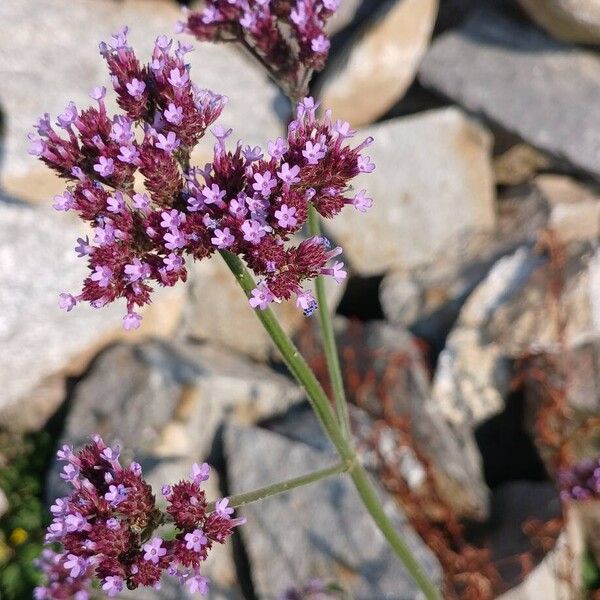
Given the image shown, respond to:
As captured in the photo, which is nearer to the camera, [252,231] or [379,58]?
[252,231]

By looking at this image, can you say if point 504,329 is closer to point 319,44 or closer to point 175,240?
point 319,44

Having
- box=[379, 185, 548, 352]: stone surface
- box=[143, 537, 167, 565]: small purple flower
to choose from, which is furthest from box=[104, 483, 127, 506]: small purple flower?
box=[379, 185, 548, 352]: stone surface

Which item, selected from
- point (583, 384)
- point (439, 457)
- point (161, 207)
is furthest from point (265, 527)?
point (161, 207)

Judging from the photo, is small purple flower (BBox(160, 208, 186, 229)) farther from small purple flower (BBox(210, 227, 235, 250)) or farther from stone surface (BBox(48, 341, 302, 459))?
stone surface (BBox(48, 341, 302, 459))

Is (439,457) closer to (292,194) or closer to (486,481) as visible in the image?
(486,481)

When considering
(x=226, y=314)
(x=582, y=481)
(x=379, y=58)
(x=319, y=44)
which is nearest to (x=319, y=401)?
(x=319, y=44)

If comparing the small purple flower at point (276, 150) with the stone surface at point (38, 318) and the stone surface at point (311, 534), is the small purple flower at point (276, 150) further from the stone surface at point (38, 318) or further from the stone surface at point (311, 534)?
the stone surface at point (38, 318)
